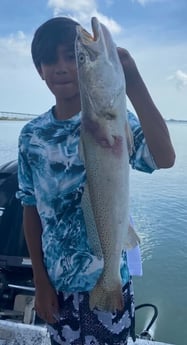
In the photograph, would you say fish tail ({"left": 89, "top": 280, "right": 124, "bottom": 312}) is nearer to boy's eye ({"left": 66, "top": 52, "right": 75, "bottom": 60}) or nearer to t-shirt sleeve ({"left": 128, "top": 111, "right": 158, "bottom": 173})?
t-shirt sleeve ({"left": 128, "top": 111, "right": 158, "bottom": 173})

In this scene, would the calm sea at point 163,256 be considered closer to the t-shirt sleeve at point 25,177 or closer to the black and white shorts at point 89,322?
the black and white shorts at point 89,322

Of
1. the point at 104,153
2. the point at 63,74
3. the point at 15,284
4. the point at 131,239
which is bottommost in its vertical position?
the point at 15,284

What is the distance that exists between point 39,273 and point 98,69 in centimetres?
109

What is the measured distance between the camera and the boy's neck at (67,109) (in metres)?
1.96

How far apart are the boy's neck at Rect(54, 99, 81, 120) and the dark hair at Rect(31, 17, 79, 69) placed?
0.69ft

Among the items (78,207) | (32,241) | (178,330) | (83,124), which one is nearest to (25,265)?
(32,241)

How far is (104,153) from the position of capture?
1.57 meters

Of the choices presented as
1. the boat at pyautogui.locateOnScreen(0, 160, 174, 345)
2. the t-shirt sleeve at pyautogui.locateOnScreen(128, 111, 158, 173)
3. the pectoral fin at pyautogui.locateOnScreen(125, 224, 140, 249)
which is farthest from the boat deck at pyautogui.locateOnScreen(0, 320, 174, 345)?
the t-shirt sleeve at pyautogui.locateOnScreen(128, 111, 158, 173)

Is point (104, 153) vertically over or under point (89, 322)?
over

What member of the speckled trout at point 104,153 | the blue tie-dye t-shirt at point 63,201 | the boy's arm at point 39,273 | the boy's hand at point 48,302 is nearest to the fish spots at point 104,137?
the speckled trout at point 104,153

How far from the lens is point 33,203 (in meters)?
2.03

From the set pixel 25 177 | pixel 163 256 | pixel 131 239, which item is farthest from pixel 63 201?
pixel 163 256

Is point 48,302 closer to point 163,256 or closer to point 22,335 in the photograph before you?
point 22,335

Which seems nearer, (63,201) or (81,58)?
(81,58)
